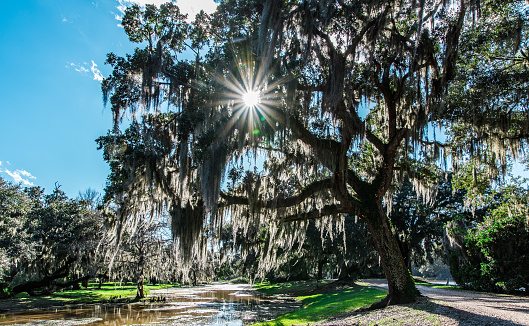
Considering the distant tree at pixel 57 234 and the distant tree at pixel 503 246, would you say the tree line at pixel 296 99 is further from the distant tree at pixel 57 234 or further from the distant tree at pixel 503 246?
the distant tree at pixel 57 234

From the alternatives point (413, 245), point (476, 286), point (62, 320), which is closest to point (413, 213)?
point (413, 245)

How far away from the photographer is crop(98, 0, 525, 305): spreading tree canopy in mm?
8469

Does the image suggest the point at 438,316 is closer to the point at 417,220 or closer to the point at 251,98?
the point at 251,98

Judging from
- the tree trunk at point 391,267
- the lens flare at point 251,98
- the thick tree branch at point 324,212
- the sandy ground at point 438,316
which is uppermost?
the lens flare at point 251,98

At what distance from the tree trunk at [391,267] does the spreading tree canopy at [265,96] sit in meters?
0.03

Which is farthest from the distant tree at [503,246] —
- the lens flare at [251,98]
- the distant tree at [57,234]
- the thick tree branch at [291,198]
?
the distant tree at [57,234]

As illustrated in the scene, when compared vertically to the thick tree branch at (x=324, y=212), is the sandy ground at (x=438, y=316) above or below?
below

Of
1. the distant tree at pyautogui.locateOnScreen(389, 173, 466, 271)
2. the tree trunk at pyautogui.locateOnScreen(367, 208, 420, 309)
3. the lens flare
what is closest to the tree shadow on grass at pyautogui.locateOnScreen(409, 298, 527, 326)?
the tree trunk at pyautogui.locateOnScreen(367, 208, 420, 309)

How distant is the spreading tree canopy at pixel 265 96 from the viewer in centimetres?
847

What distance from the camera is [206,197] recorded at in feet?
27.1

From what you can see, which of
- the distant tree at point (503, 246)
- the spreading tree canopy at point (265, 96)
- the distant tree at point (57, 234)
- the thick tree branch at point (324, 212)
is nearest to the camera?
the spreading tree canopy at point (265, 96)

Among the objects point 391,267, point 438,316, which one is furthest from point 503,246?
point 438,316

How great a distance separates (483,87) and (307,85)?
531 centimetres

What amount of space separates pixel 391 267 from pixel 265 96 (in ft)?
21.1
